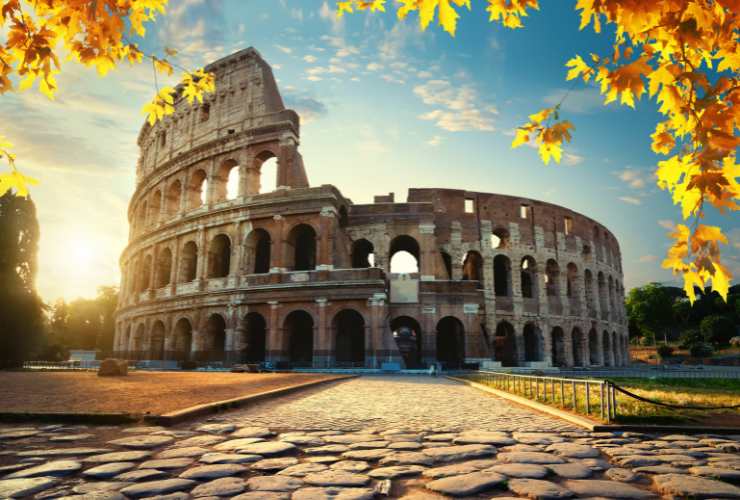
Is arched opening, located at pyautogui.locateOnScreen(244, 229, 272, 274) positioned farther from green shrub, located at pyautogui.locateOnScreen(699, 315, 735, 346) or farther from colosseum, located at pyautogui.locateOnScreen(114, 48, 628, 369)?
green shrub, located at pyautogui.locateOnScreen(699, 315, 735, 346)

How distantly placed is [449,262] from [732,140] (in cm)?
2755

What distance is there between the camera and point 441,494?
2672 millimetres

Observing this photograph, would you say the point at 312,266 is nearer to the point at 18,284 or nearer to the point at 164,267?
the point at 164,267

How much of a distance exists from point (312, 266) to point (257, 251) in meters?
3.93

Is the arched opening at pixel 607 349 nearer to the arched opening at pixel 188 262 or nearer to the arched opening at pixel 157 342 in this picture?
the arched opening at pixel 188 262

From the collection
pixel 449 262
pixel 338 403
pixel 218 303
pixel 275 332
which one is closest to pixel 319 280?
pixel 275 332

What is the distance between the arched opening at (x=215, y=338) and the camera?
24.7 m

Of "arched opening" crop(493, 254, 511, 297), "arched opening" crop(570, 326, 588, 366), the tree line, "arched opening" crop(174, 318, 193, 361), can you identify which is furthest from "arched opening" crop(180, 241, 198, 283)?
"arched opening" crop(570, 326, 588, 366)

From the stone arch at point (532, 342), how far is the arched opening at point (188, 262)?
20.8m

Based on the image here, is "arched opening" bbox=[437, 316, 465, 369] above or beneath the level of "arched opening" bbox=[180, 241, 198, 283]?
beneath

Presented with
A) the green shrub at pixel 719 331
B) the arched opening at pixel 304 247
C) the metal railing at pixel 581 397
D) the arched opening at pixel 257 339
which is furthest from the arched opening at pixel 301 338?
the green shrub at pixel 719 331

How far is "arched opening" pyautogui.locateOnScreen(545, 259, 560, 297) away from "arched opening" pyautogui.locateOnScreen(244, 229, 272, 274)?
1837 cm

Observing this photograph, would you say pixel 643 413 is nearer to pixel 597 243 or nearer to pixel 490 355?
pixel 490 355

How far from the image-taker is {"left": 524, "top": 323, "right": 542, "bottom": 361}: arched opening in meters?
28.4
